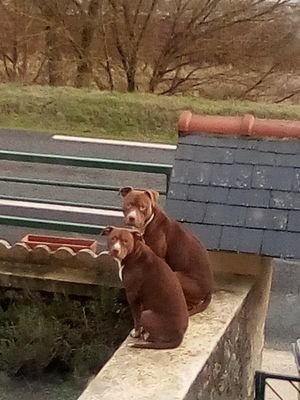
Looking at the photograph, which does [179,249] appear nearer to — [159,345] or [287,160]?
[159,345]

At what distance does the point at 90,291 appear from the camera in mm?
4180

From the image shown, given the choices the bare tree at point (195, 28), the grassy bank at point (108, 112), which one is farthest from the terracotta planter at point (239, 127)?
the bare tree at point (195, 28)

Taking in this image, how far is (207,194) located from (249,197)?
0.17 m

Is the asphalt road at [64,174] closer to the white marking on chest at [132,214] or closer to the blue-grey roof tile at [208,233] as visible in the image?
the blue-grey roof tile at [208,233]

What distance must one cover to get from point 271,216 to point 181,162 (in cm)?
44

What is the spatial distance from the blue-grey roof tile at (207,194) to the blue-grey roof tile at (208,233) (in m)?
0.12

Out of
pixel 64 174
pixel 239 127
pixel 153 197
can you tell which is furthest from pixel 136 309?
pixel 64 174

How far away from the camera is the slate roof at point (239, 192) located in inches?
146

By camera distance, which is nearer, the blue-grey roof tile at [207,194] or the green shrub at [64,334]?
the blue-grey roof tile at [207,194]

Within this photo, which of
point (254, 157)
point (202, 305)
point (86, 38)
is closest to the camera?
point (202, 305)

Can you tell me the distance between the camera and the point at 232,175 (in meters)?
3.86

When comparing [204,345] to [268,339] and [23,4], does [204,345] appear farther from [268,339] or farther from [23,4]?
[23,4]

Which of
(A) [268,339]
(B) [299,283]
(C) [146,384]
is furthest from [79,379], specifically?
(B) [299,283]

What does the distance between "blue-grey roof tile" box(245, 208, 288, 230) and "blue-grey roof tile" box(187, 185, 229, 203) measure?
0.13 metres
